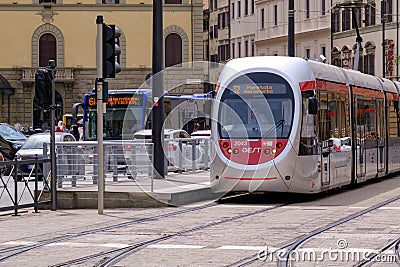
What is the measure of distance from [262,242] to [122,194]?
734 centimetres

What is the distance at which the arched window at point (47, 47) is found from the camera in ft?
233

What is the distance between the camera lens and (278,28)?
89312 millimetres

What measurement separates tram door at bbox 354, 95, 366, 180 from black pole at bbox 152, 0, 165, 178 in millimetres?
5464

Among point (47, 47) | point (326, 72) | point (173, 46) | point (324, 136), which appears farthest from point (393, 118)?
point (47, 47)

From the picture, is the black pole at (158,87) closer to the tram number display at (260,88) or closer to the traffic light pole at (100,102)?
the tram number display at (260,88)

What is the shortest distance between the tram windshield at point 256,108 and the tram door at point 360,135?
5501mm

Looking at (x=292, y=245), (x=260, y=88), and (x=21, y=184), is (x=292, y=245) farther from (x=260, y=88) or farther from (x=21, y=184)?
(x=21, y=184)

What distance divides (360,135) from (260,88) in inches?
244

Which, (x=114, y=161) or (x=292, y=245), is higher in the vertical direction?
(x=114, y=161)

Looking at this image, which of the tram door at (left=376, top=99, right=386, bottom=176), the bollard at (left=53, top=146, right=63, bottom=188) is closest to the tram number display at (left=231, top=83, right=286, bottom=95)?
the bollard at (left=53, top=146, right=63, bottom=188)

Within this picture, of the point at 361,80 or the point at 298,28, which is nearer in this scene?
the point at 361,80

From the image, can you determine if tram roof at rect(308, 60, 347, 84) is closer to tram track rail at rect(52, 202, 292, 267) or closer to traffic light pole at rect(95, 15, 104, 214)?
traffic light pole at rect(95, 15, 104, 214)

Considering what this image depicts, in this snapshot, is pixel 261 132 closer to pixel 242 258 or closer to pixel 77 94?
pixel 242 258

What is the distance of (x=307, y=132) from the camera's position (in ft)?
73.0
